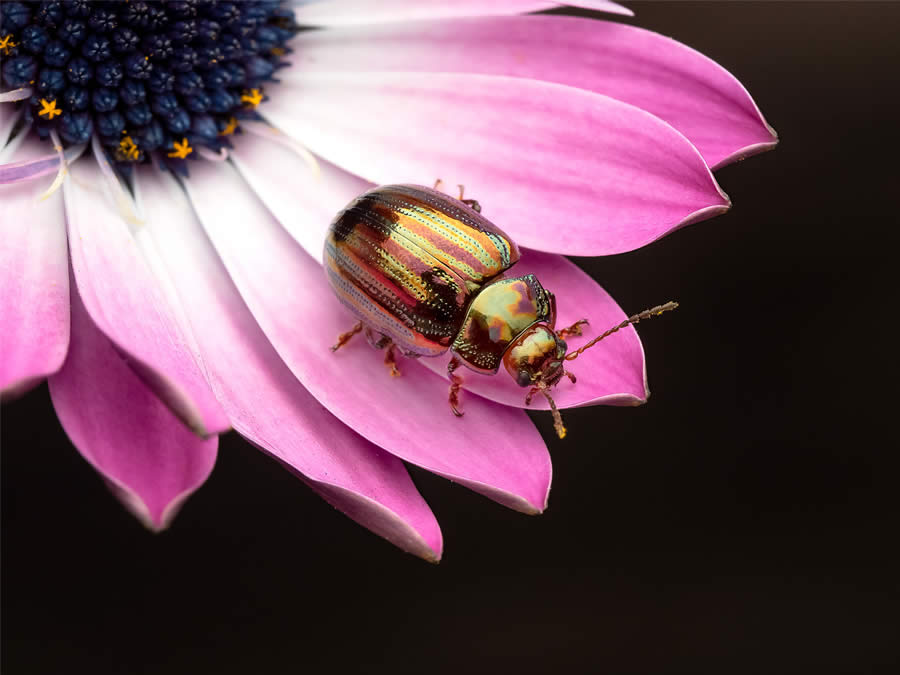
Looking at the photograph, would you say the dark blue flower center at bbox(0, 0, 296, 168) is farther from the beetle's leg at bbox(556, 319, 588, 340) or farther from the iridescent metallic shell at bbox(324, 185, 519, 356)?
the beetle's leg at bbox(556, 319, 588, 340)

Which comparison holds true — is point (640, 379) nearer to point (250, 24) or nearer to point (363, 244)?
point (363, 244)

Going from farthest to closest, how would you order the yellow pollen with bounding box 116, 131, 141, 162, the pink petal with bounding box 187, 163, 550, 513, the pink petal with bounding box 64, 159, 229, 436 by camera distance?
the yellow pollen with bounding box 116, 131, 141, 162, the pink petal with bounding box 187, 163, 550, 513, the pink petal with bounding box 64, 159, 229, 436

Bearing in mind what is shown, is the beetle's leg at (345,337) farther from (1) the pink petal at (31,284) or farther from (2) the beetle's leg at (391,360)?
(1) the pink petal at (31,284)

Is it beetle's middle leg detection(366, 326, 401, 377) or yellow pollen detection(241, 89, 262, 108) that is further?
yellow pollen detection(241, 89, 262, 108)

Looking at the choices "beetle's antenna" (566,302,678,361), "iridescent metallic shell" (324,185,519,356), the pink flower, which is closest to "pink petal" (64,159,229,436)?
the pink flower

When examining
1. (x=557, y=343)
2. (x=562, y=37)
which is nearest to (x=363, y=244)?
(x=557, y=343)

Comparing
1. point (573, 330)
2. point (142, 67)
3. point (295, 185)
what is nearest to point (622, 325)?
point (573, 330)
